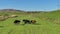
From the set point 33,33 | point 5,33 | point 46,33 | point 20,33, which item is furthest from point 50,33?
point 5,33

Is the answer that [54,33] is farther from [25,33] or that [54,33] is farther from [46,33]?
[25,33]

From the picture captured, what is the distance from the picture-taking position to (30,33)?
2080 cm

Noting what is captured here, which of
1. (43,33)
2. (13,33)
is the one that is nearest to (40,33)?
(43,33)

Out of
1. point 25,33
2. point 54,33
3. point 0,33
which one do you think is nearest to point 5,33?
point 0,33

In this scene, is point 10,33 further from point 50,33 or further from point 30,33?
point 50,33

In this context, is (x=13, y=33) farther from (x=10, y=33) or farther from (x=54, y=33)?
(x=54, y=33)

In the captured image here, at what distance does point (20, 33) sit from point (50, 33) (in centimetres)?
333

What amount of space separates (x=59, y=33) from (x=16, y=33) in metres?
4.82

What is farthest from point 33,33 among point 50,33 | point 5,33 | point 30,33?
point 5,33

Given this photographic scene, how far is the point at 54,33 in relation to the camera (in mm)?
20734

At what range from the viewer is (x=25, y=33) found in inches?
810

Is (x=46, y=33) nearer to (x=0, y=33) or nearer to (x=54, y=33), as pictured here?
(x=54, y=33)

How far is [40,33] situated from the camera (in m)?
21.0

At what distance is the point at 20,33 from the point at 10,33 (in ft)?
3.66
